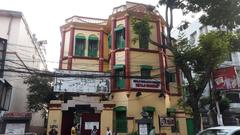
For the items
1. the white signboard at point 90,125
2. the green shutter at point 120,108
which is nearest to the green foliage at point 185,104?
the green shutter at point 120,108

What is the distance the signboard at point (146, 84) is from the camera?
21.3 metres

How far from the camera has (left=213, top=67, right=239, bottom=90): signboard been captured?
17469 millimetres

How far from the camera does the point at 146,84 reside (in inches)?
850

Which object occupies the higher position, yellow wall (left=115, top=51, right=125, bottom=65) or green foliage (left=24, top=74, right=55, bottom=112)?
yellow wall (left=115, top=51, right=125, bottom=65)

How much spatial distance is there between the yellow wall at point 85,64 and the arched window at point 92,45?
723 millimetres

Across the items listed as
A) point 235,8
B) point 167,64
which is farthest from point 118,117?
point 235,8

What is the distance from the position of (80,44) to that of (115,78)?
513 cm

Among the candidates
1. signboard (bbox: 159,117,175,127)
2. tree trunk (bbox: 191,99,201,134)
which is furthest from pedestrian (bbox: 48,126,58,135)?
tree trunk (bbox: 191,99,201,134)

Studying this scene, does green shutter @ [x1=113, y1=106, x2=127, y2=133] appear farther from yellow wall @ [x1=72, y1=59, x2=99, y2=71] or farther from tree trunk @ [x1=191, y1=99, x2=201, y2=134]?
tree trunk @ [x1=191, y1=99, x2=201, y2=134]

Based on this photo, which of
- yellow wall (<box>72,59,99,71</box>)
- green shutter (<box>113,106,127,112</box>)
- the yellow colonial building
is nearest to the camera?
the yellow colonial building

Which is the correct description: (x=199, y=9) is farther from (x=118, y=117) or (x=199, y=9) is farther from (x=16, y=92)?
(x=16, y=92)

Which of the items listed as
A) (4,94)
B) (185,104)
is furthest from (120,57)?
(4,94)

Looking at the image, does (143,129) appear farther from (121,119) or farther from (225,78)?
(225,78)

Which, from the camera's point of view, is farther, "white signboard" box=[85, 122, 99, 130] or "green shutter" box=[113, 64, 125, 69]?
"green shutter" box=[113, 64, 125, 69]
